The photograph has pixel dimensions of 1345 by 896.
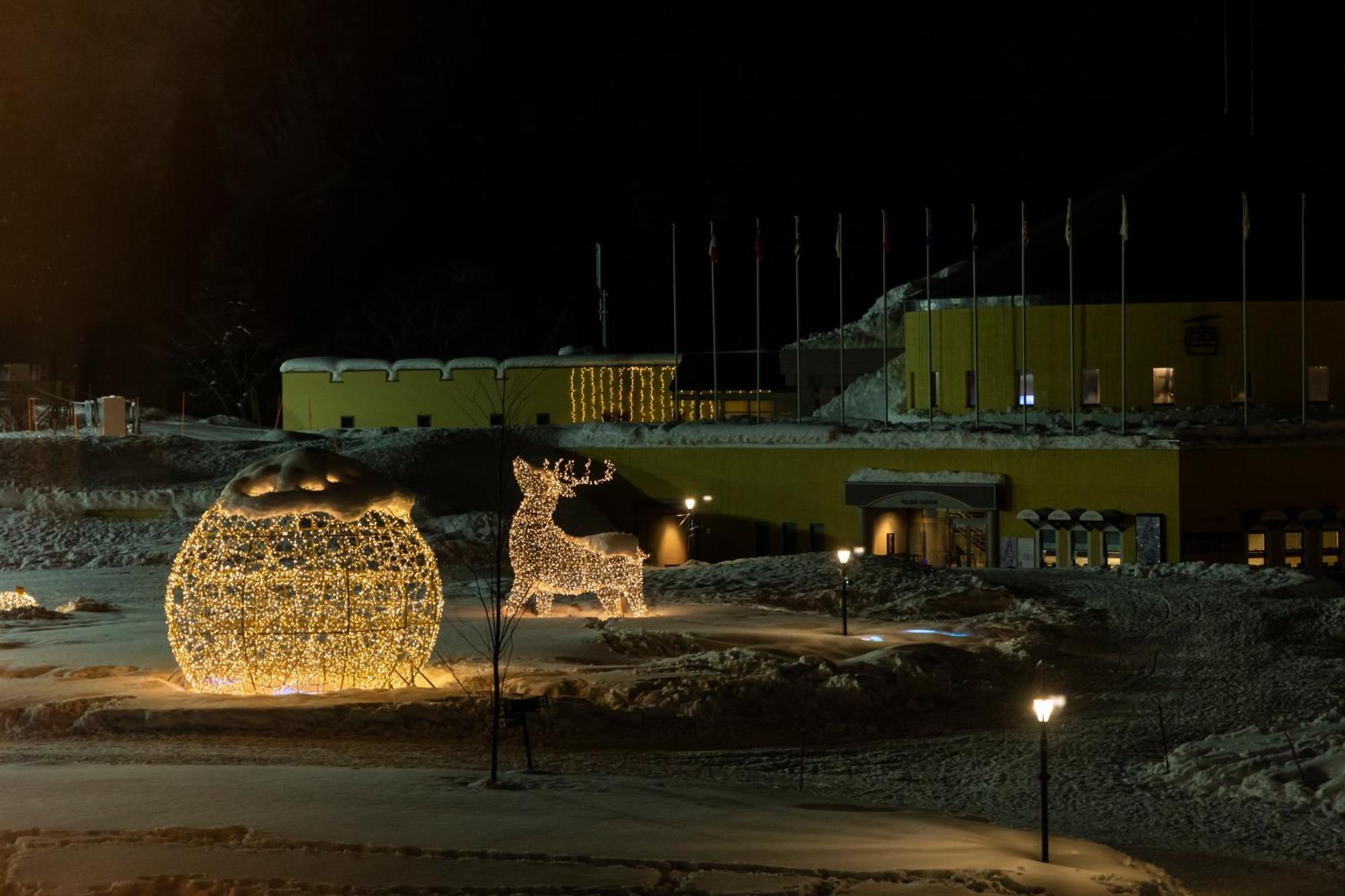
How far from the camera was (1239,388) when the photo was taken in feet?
133

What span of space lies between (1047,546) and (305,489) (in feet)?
74.7

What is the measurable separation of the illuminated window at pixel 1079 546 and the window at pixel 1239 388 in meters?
6.80

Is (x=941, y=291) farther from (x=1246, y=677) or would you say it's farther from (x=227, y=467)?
(x=1246, y=677)

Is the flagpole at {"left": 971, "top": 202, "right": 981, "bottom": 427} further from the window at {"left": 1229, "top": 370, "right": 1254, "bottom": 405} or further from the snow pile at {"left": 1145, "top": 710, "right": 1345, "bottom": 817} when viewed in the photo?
the snow pile at {"left": 1145, "top": 710, "right": 1345, "bottom": 817}

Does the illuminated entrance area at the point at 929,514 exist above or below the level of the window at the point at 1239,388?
below

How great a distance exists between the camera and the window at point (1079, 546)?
36.5 metres

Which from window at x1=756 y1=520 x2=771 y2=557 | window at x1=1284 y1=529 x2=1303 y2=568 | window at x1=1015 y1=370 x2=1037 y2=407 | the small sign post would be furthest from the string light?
window at x1=1284 y1=529 x2=1303 y2=568

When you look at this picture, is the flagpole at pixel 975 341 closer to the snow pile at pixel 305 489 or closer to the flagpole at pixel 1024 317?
the flagpole at pixel 1024 317

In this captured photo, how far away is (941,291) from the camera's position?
150ft

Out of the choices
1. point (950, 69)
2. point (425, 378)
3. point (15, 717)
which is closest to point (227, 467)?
point (425, 378)

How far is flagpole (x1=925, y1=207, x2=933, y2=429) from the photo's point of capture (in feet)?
132

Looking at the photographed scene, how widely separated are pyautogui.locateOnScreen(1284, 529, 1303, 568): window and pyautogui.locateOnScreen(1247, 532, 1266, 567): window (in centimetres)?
50

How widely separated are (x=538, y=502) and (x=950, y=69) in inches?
3623

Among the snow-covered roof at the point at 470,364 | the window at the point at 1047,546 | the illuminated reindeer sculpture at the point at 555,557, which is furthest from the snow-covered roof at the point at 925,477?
the illuminated reindeer sculpture at the point at 555,557
